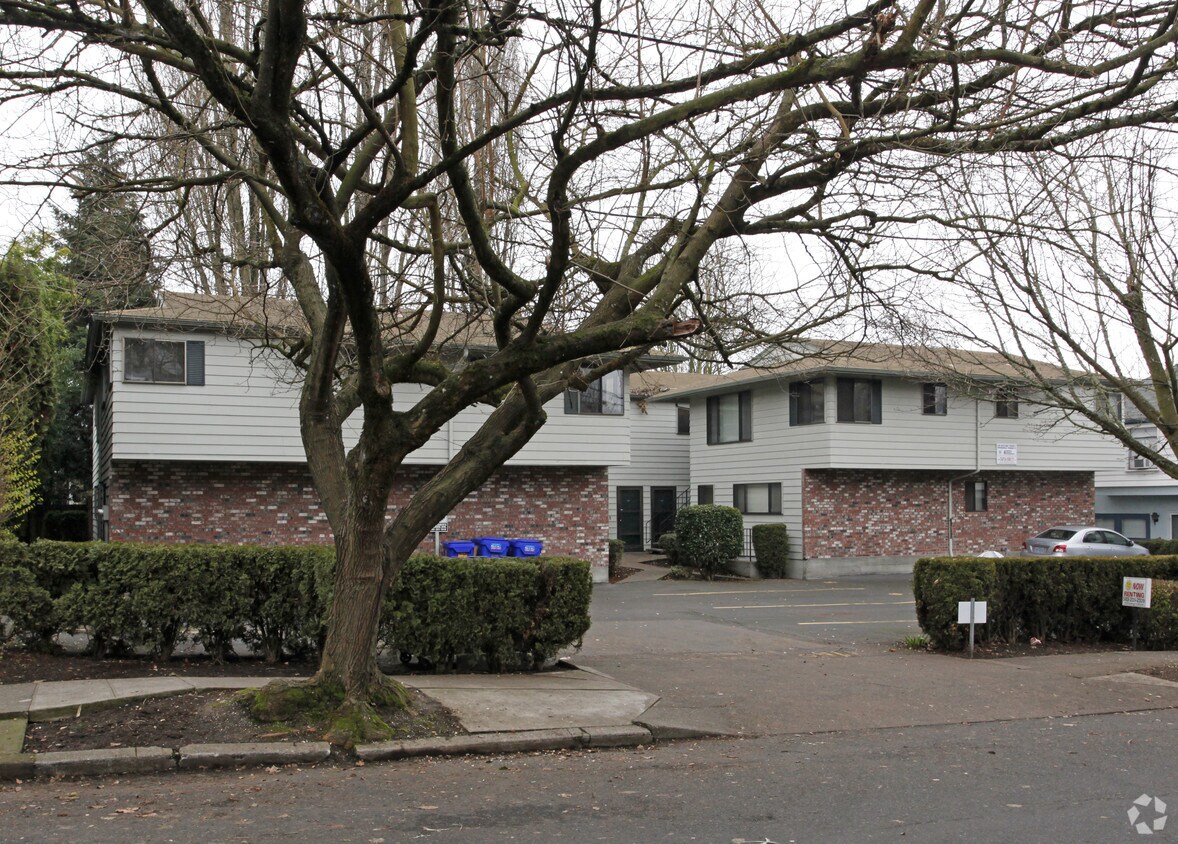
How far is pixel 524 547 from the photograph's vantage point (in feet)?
74.6

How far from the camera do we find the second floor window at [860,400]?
2825 centimetres

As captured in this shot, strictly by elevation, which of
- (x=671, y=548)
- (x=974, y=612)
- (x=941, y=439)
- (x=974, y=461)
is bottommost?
(x=671, y=548)

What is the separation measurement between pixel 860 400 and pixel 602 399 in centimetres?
798

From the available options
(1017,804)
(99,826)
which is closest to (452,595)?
(99,826)

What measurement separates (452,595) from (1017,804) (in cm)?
604

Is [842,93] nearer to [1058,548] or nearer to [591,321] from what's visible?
[591,321]

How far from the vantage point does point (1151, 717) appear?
1040 cm

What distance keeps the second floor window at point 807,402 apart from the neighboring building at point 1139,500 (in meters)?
14.5

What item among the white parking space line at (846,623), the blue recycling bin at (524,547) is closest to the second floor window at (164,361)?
the blue recycling bin at (524,547)

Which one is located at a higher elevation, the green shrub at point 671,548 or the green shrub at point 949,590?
the green shrub at point 949,590

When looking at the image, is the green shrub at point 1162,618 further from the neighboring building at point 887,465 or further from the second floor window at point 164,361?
the second floor window at point 164,361

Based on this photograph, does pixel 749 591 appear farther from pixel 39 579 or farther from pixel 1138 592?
pixel 39 579

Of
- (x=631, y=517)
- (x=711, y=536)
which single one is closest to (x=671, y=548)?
(x=711, y=536)

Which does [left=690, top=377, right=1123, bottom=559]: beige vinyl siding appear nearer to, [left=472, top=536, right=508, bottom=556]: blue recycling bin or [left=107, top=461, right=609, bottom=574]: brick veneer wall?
[left=107, top=461, right=609, bottom=574]: brick veneer wall
